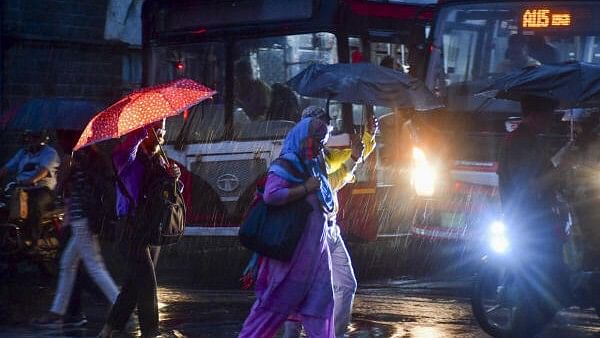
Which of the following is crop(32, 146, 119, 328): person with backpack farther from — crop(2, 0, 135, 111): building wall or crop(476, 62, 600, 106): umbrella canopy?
crop(2, 0, 135, 111): building wall

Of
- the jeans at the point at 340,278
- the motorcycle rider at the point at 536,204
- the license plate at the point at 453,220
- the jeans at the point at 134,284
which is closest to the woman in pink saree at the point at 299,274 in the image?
the jeans at the point at 340,278

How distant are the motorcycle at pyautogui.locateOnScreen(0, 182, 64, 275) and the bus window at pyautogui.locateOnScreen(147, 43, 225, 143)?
6.69 ft

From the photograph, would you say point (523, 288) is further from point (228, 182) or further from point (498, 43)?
point (228, 182)

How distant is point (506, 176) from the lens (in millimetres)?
7855

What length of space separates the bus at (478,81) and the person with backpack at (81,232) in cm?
408

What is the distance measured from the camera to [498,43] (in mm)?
11789

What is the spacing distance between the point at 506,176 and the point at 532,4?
4242 millimetres

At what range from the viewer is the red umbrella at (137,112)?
24.2ft

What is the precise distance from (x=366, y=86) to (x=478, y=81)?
4.21 feet

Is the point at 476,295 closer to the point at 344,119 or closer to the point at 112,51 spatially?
the point at 344,119

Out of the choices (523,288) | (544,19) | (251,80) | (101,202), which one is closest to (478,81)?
(544,19)

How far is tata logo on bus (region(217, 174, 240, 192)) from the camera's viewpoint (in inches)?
518

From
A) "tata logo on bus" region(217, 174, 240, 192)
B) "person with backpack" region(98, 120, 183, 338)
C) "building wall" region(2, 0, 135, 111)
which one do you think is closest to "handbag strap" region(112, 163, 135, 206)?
"person with backpack" region(98, 120, 183, 338)

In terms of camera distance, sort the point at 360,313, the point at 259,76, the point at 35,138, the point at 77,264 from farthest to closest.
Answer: the point at 259,76 → the point at 35,138 → the point at 360,313 → the point at 77,264
